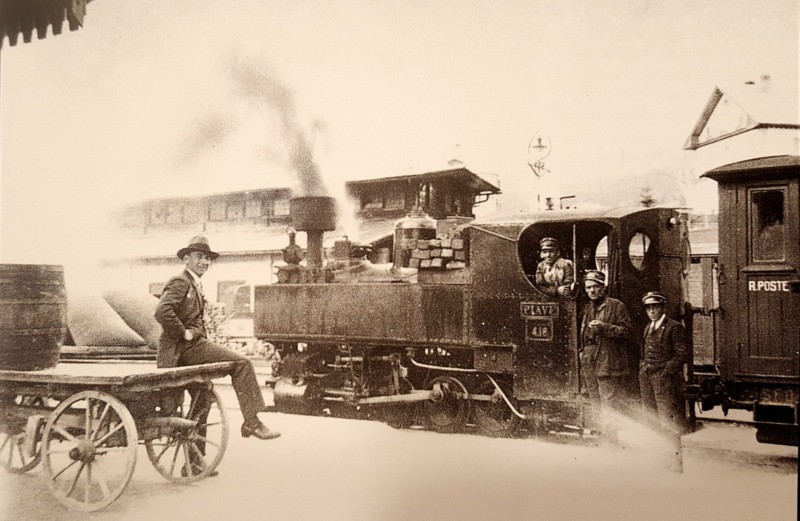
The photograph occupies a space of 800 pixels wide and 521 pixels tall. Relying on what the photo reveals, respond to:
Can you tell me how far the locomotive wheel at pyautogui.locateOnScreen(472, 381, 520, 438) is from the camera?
3.23 metres

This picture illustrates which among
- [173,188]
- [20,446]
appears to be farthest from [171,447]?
[173,188]

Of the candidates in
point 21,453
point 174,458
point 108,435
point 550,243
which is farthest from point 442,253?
point 21,453

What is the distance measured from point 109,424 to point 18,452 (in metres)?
0.91

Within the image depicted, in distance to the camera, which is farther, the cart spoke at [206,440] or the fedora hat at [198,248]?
the fedora hat at [198,248]

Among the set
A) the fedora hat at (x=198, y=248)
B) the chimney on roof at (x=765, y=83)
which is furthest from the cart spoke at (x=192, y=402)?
the chimney on roof at (x=765, y=83)

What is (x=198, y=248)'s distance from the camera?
137 inches

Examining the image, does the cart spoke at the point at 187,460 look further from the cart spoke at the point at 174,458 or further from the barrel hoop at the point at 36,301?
the barrel hoop at the point at 36,301

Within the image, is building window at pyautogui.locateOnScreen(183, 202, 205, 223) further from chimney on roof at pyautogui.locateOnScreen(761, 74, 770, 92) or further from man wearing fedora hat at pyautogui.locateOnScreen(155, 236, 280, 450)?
chimney on roof at pyautogui.locateOnScreen(761, 74, 770, 92)

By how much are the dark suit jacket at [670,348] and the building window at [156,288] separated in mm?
2623

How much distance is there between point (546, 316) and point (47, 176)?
314 cm

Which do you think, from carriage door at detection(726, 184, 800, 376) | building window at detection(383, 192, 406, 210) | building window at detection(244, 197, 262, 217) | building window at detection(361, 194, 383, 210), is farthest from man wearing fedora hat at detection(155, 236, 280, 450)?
carriage door at detection(726, 184, 800, 376)

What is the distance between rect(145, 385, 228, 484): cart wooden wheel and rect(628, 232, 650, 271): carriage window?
7.58ft

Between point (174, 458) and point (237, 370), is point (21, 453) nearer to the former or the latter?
point (174, 458)

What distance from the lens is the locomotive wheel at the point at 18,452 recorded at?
3.52 metres
